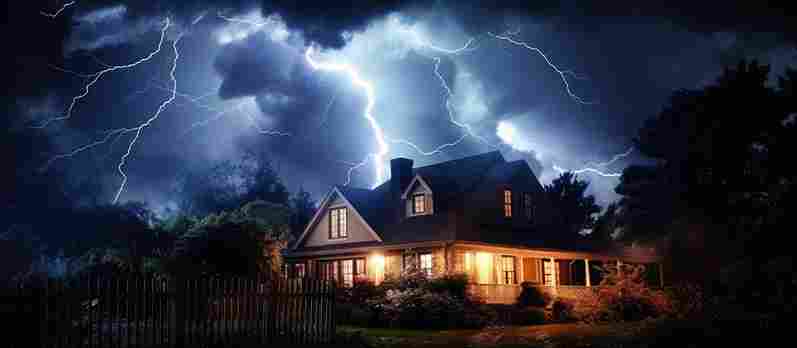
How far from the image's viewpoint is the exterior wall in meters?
Answer: 35.1

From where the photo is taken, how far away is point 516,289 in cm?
3269

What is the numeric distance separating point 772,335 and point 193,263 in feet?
50.2

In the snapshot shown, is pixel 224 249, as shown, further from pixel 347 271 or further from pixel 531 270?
pixel 531 270

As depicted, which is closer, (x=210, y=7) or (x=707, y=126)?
(x=707, y=126)

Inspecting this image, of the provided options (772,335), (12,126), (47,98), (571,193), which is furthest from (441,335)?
(47,98)

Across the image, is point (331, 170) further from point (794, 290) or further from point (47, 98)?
point (794, 290)

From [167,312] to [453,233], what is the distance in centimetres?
1889

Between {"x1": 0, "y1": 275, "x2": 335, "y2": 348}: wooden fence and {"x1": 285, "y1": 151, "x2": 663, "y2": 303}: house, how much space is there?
1543 centimetres

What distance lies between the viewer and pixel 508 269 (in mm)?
34469

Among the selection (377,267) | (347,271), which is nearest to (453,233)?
(377,267)

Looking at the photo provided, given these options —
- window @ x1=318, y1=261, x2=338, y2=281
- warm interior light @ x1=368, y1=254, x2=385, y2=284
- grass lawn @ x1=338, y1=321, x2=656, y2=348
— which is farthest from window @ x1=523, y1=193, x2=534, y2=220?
grass lawn @ x1=338, y1=321, x2=656, y2=348

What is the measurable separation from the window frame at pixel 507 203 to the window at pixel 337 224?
7736 millimetres

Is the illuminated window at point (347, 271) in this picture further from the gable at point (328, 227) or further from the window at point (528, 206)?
the window at point (528, 206)

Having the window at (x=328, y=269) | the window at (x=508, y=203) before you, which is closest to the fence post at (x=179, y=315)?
the window at (x=328, y=269)
